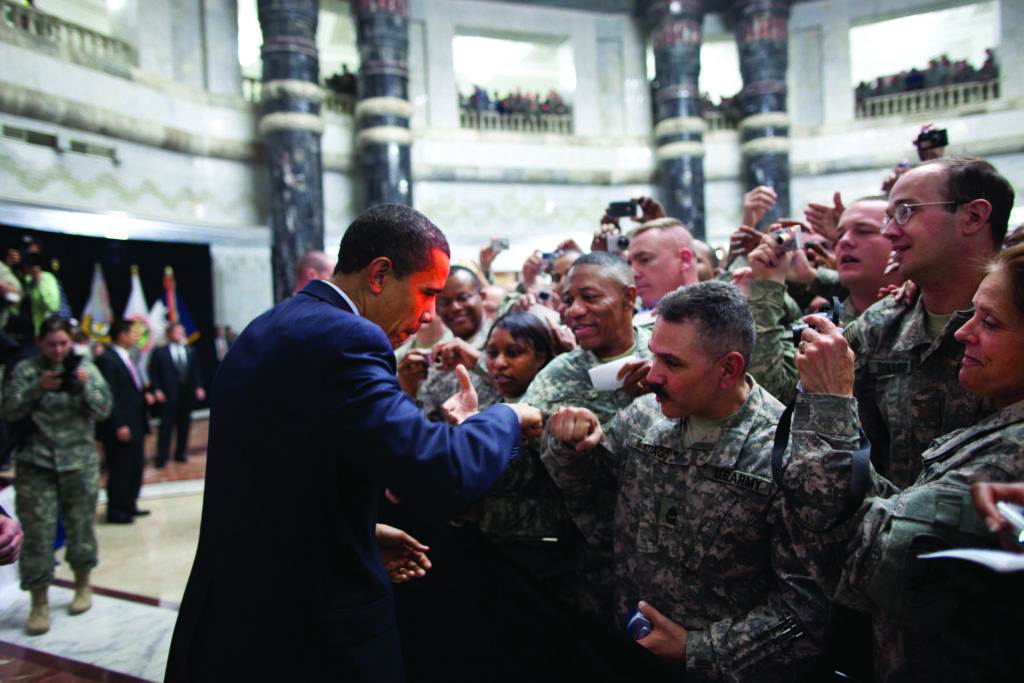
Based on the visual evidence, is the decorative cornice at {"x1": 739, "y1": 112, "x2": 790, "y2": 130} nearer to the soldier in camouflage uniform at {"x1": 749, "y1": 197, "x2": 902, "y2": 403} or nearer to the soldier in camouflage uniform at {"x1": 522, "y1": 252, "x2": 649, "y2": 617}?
the soldier in camouflage uniform at {"x1": 749, "y1": 197, "x2": 902, "y2": 403}

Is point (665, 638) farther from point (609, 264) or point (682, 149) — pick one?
point (682, 149)

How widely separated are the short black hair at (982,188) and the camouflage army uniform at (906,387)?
28 centimetres

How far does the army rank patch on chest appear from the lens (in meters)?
1.73

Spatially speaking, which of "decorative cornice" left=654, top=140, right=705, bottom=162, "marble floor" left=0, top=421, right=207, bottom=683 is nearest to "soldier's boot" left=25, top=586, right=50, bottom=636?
"marble floor" left=0, top=421, right=207, bottom=683

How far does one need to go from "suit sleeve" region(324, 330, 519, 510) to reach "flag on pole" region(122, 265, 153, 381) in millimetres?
9498

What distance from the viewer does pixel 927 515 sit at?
1311 mm

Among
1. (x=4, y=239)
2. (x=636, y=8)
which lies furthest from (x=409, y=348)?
(x=636, y=8)

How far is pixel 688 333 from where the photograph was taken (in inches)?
74.2

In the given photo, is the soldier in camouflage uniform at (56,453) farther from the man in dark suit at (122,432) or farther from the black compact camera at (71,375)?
the man in dark suit at (122,432)

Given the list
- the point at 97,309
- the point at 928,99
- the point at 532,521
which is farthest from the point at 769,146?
the point at 532,521

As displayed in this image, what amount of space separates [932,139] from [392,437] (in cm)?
298

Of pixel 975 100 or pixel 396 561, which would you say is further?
pixel 975 100

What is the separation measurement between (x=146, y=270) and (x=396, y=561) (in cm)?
973

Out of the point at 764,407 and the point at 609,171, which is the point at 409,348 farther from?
the point at 609,171
